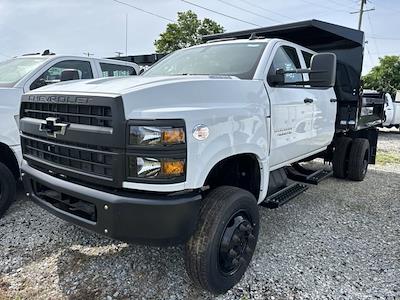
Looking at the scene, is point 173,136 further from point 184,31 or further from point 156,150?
point 184,31

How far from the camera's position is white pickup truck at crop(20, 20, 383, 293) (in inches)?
88.7

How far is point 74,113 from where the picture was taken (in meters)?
2.52

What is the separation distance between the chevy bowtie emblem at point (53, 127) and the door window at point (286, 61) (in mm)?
1924

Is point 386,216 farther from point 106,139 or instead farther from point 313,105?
point 106,139

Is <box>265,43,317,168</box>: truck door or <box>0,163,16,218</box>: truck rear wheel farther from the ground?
<box>265,43,317,168</box>: truck door

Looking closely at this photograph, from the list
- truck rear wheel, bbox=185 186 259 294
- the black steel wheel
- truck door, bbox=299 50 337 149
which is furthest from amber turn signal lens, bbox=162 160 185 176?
truck door, bbox=299 50 337 149

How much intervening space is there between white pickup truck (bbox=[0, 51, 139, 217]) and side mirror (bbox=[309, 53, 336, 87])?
2503 mm

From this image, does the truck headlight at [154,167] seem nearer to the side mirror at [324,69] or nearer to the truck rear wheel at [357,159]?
the side mirror at [324,69]

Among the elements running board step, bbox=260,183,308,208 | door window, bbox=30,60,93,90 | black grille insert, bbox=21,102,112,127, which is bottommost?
running board step, bbox=260,183,308,208

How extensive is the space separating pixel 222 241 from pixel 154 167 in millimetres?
851

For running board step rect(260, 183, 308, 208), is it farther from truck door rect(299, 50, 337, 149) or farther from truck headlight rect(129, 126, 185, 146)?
truck headlight rect(129, 126, 185, 146)

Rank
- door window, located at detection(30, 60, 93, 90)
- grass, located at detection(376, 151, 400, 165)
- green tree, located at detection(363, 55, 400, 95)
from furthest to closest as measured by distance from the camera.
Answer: green tree, located at detection(363, 55, 400, 95), grass, located at detection(376, 151, 400, 165), door window, located at detection(30, 60, 93, 90)

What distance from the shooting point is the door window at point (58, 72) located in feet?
15.9

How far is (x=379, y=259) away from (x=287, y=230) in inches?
38.8
